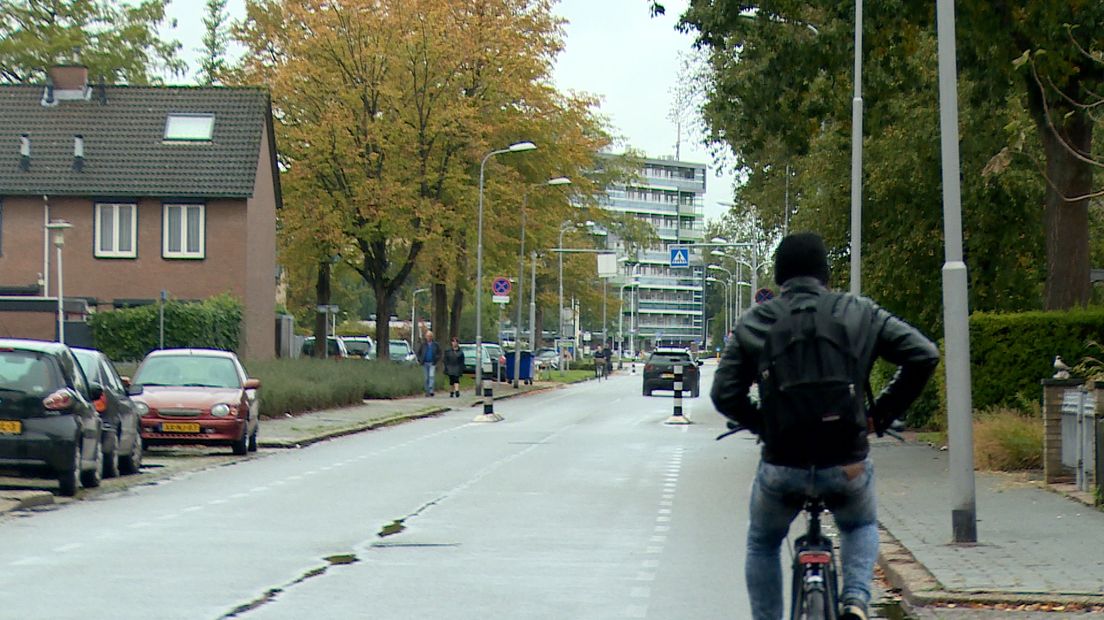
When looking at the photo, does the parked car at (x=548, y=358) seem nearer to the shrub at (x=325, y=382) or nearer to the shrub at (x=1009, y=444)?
the shrub at (x=325, y=382)

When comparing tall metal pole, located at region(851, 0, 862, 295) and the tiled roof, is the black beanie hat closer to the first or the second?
tall metal pole, located at region(851, 0, 862, 295)

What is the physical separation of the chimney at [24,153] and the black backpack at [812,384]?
160 feet

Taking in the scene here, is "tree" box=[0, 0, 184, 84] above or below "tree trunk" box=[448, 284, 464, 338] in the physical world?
above

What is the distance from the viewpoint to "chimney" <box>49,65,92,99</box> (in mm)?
54625

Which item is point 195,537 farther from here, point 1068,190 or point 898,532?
point 1068,190

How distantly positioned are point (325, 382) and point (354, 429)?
314 inches

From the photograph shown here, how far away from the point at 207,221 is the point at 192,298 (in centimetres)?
229

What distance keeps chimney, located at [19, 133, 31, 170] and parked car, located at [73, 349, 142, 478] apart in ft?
105

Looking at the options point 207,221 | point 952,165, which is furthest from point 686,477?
point 207,221

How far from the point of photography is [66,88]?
54719 mm

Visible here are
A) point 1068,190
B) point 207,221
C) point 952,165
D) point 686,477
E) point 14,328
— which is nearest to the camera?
point 952,165

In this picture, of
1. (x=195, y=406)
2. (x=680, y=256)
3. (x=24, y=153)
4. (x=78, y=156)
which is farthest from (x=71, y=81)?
(x=680, y=256)

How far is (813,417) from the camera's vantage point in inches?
257

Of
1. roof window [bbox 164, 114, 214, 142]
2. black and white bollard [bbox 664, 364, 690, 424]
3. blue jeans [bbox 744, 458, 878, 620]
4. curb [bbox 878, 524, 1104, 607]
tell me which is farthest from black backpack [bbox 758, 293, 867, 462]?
roof window [bbox 164, 114, 214, 142]
